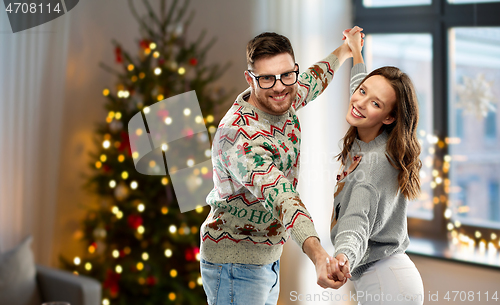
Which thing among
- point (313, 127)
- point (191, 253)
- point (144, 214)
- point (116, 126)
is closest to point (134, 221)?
point (144, 214)

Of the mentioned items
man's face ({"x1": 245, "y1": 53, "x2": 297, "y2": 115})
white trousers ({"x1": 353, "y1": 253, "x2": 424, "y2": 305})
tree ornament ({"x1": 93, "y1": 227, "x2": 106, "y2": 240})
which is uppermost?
man's face ({"x1": 245, "y1": 53, "x2": 297, "y2": 115})

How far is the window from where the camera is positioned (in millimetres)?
2514

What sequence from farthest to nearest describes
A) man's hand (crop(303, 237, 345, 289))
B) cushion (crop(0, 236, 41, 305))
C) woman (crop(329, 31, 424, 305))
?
cushion (crop(0, 236, 41, 305)), woman (crop(329, 31, 424, 305)), man's hand (crop(303, 237, 345, 289))

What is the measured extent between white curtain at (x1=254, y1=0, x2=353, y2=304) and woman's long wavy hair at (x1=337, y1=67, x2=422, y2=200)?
1429 millimetres

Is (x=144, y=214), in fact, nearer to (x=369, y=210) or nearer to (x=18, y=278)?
(x=18, y=278)

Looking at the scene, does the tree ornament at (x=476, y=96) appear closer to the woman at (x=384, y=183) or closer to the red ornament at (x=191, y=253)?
the woman at (x=384, y=183)

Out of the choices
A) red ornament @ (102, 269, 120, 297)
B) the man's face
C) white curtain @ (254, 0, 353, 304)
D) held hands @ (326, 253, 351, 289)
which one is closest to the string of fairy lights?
white curtain @ (254, 0, 353, 304)

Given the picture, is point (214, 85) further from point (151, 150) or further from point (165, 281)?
point (165, 281)

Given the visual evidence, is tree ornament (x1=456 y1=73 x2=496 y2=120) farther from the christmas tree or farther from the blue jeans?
the blue jeans

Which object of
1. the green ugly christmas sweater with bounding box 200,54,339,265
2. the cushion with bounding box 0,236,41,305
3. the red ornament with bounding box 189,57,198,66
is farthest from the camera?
the red ornament with bounding box 189,57,198,66

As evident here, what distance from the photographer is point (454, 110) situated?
265 cm

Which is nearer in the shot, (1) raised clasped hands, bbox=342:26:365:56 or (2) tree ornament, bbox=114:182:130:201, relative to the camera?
(1) raised clasped hands, bbox=342:26:365:56

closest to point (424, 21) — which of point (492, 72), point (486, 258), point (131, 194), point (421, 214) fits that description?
point (492, 72)

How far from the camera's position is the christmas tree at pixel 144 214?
2.52m
